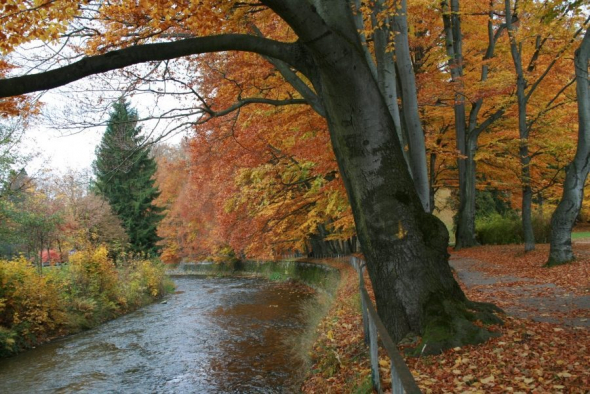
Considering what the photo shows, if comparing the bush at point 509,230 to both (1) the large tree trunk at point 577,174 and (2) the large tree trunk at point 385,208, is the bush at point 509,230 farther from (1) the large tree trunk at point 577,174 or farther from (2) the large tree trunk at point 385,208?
(2) the large tree trunk at point 385,208

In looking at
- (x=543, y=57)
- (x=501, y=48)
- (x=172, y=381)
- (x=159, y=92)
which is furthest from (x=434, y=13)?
(x=172, y=381)

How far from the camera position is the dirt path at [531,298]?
6.13 meters

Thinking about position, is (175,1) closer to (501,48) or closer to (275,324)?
(275,324)

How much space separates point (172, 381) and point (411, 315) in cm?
505

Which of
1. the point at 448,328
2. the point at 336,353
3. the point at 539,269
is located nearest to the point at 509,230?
the point at 539,269

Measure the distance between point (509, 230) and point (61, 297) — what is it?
20.0 meters

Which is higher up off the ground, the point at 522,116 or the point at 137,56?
the point at 522,116

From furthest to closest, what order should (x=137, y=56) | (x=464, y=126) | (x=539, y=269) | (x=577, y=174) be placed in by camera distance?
(x=464, y=126)
(x=539, y=269)
(x=577, y=174)
(x=137, y=56)

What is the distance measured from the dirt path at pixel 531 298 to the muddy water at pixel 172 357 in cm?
373

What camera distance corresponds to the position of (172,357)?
9.87 meters

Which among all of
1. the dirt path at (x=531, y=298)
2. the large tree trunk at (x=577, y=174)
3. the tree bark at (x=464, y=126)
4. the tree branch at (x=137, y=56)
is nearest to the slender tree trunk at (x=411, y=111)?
the dirt path at (x=531, y=298)

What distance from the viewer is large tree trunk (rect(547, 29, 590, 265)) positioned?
10.4 metres

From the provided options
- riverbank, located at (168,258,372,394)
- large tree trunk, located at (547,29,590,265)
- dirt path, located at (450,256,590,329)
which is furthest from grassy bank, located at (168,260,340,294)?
large tree trunk, located at (547,29,590,265)

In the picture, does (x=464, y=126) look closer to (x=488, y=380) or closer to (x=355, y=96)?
(x=355, y=96)
